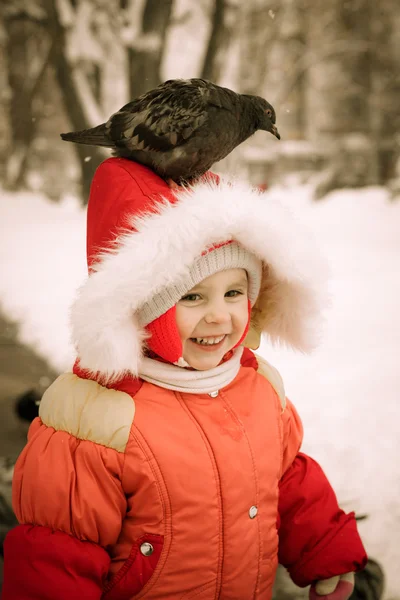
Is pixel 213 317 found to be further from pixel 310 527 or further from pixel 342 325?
pixel 342 325

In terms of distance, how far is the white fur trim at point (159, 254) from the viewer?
761mm

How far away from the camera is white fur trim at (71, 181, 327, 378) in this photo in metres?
0.76

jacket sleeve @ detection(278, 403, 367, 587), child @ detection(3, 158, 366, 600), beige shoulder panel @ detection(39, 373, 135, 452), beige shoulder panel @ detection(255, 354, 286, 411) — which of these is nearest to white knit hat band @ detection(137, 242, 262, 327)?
child @ detection(3, 158, 366, 600)

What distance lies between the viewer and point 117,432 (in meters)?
0.80

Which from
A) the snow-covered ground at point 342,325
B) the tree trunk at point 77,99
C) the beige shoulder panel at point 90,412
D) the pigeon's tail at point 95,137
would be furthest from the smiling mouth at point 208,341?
the tree trunk at point 77,99

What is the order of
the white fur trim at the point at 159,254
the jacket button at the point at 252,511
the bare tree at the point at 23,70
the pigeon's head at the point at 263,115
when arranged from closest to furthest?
the white fur trim at the point at 159,254, the jacket button at the point at 252,511, the pigeon's head at the point at 263,115, the bare tree at the point at 23,70

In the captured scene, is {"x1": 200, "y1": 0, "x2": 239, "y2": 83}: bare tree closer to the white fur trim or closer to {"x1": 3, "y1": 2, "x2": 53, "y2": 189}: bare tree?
{"x1": 3, "y1": 2, "x2": 53, "y2": 189}: bare tree

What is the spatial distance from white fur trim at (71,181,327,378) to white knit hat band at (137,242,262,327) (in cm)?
1

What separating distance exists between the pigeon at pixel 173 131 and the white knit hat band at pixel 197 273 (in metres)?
0.16

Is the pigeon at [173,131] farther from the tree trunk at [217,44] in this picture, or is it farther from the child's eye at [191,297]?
the tree trunk at [217,44]

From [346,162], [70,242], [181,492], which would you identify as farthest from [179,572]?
[346,162]

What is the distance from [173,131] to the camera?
2.91ft

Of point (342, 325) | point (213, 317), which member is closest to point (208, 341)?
point (213, 317)

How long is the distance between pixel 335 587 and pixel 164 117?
90cm
